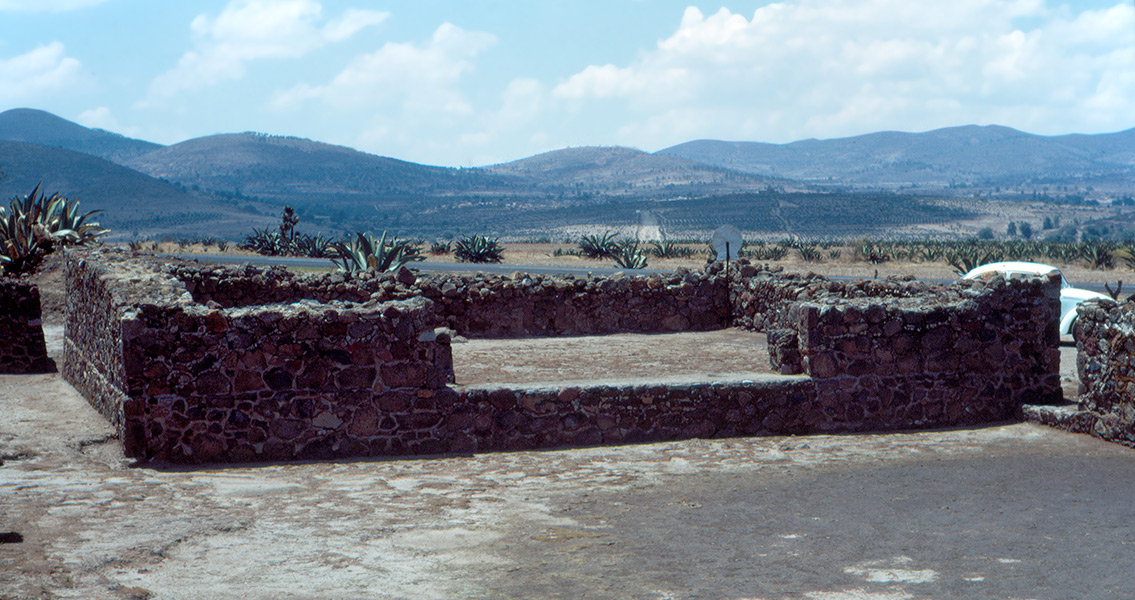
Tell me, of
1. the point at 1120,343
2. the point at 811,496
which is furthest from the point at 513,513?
the point at 1120,343

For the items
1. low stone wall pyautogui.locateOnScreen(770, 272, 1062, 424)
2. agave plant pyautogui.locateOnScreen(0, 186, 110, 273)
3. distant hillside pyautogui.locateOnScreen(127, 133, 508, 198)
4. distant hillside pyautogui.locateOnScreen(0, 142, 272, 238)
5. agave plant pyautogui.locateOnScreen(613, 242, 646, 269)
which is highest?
distant hillside pyautogui.locateOnScreen(127, 133, 508, 198)

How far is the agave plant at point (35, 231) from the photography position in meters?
19.1

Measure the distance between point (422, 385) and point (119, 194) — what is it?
378 feet

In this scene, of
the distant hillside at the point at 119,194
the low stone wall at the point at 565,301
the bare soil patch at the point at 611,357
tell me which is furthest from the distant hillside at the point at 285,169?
the bare soil patch at the point at 611,357

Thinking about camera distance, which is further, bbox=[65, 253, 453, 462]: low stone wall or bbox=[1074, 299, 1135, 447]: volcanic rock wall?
bbox=[1074, 299, 1135, 447]: volcanic rock wall

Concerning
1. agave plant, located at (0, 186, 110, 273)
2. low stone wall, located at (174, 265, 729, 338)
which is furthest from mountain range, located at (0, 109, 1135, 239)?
low stone wall, located at (174, 265, 729, 338)

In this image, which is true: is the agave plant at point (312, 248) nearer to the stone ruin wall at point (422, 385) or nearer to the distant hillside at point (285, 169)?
the stone ruin wall at point (422, 385)

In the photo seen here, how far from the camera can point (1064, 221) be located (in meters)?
97.4

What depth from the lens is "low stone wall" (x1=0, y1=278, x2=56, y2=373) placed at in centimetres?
1235

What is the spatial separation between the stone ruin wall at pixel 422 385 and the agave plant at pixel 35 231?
967 cm

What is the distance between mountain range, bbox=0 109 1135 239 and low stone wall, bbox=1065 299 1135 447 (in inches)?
1777

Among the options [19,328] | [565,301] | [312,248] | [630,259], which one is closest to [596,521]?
[19,328]

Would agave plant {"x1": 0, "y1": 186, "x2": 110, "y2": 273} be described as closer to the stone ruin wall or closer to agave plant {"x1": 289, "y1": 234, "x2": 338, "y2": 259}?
the stone ruin wall

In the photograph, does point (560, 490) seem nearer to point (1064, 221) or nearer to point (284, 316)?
point (284, 316)
